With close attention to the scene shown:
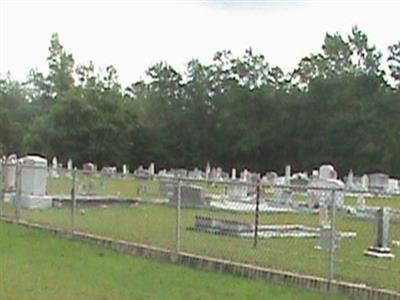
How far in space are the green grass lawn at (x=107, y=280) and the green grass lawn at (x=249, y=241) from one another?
1009 millimetres

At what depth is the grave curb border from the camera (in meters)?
10.7

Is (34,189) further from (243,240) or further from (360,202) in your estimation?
(243,240)

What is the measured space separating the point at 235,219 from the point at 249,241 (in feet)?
5.56

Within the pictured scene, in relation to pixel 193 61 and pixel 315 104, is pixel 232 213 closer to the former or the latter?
pixel 315 104

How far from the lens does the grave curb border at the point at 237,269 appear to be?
10703 millimetres

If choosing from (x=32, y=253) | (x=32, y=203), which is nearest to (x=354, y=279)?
(x=32, y=253)

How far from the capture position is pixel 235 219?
1725cm

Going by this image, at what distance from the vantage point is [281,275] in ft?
38.5

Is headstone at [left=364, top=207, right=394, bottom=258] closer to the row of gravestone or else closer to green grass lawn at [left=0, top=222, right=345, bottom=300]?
the row of gravestone

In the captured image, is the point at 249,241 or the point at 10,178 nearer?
the point at 249,241

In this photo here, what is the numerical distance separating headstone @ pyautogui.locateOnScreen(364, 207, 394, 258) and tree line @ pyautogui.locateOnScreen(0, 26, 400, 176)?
153 ft

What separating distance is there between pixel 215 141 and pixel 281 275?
2391 inches

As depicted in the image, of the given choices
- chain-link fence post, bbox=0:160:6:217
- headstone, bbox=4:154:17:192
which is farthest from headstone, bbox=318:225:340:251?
headstone, bbox=4:154:17:192

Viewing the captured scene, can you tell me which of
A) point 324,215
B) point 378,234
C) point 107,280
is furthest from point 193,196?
point 107,280
